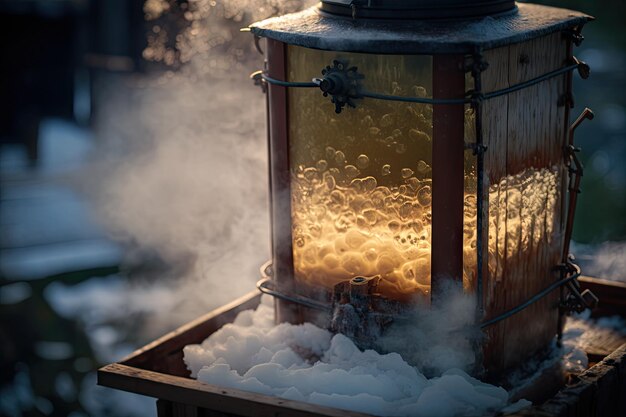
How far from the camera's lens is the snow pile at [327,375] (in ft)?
10.8

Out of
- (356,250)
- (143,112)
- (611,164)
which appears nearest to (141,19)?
(143,112)

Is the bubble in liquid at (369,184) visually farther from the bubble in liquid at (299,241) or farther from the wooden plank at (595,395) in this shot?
the wooden plank at (595,395)

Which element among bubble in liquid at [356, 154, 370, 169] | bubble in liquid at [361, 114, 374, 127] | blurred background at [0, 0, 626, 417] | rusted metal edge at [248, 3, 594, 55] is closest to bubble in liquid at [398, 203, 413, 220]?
bubble in liquid at [356, 154, 370, 169]

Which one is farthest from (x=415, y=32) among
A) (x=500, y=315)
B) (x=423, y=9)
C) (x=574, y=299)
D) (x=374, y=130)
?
(x=574, y=299)

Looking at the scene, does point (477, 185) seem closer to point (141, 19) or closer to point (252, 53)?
point (252, 53)

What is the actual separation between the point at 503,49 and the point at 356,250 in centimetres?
94

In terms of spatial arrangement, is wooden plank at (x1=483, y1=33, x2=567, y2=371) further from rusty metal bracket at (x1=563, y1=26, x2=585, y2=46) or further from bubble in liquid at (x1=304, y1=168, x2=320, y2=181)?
bubble in liquid at (x1=304, y1=168, x2=320, y2=181)

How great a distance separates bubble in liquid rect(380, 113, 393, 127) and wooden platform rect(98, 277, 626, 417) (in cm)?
104

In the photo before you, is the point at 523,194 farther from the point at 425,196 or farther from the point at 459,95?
the point at 459,95

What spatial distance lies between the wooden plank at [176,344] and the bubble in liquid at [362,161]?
3.76ft

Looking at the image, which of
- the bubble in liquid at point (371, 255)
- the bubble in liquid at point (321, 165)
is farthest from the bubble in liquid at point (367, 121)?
the bubble in liquid at point (371, 255)

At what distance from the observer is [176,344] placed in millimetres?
4043

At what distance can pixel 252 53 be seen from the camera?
237 inches

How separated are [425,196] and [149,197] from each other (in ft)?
13.4
